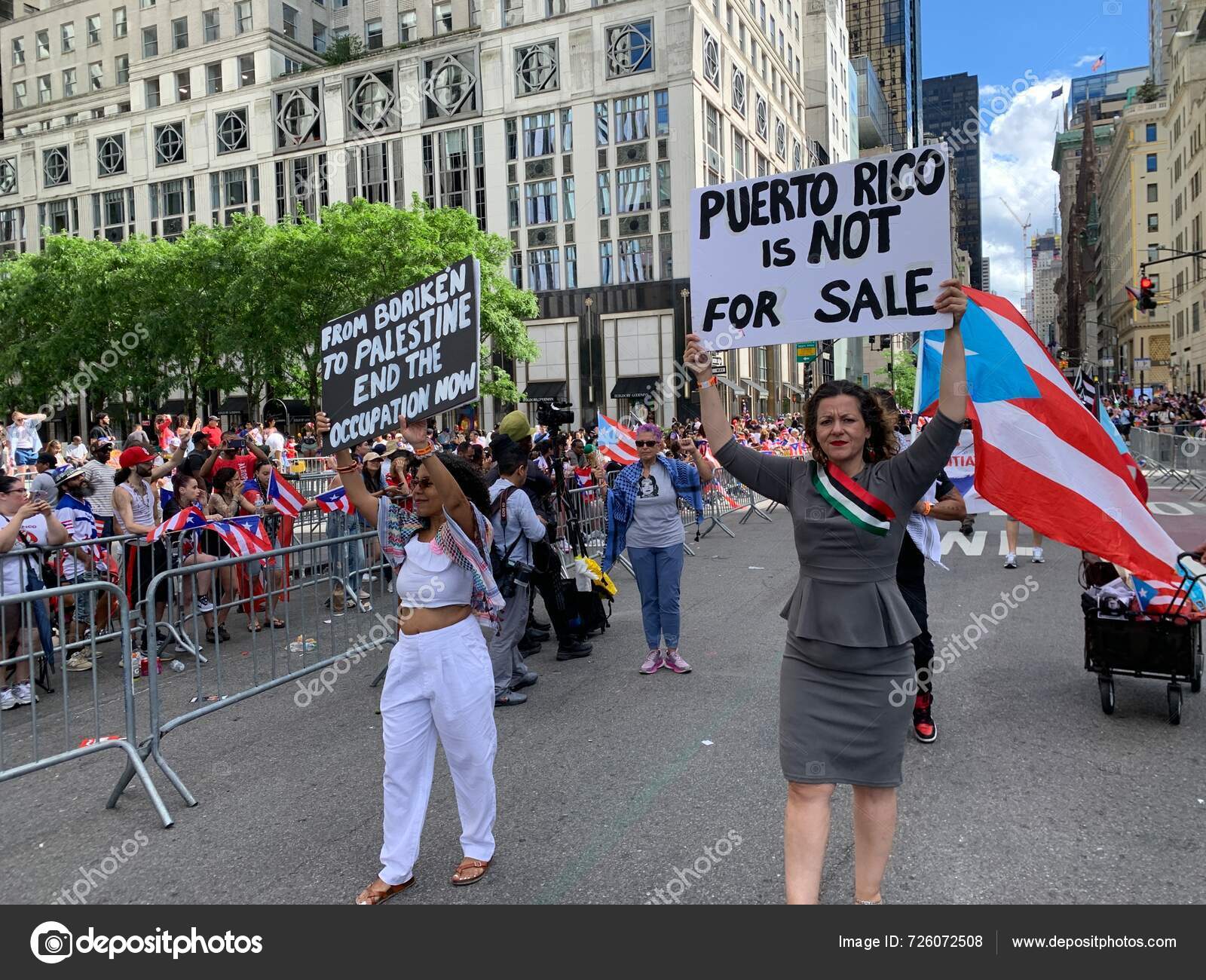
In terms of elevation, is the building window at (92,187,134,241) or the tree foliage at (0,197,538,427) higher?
the building window at (92,187,134,241)

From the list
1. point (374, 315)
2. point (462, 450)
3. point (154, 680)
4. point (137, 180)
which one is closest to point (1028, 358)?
point (374, 315)

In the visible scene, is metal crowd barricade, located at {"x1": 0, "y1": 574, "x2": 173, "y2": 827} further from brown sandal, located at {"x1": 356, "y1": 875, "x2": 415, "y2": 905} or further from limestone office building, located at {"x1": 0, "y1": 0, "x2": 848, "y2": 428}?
limestone office building, located at {"x1": 0, "y1": 0, "x2": 848, "y2": 428}

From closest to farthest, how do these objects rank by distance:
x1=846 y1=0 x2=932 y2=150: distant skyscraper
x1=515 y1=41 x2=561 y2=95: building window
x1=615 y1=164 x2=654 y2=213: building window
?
1. x1=615 y1=164 x2=654 y2=213: building window
2. x1=515 y1=41 x2=561 y2=95: building window
3. x1=846 y1=0 x2=932 y2=150: distant skyscraper

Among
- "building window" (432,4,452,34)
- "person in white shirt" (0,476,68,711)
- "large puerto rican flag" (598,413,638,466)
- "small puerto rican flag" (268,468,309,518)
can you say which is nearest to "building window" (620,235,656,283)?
"building window" (432,4,452,34)

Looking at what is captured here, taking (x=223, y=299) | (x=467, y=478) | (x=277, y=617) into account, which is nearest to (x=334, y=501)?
(x=277, y=617)

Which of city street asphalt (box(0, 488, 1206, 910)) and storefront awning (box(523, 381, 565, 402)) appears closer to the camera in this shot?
city street asphalt (box(0, 488, 1206, 910))

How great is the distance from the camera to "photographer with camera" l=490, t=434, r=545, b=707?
6711 millimetres

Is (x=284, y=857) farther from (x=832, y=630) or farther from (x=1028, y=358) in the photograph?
(x=1028, y=358)

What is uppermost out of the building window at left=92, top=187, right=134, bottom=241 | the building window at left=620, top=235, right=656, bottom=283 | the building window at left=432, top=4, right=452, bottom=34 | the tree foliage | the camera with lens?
the building window at left=432, top=4, right=452, bottom=34

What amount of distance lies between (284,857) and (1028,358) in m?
4.36

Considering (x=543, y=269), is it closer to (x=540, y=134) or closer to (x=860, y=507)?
(x=540, y=134)

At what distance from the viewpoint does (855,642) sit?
3020mm

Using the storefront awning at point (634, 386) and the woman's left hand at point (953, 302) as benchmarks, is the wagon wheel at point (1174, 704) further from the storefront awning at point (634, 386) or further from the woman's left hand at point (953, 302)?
the storefront awning at point (634, 386)

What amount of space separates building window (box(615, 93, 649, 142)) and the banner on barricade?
4949 centimetres
